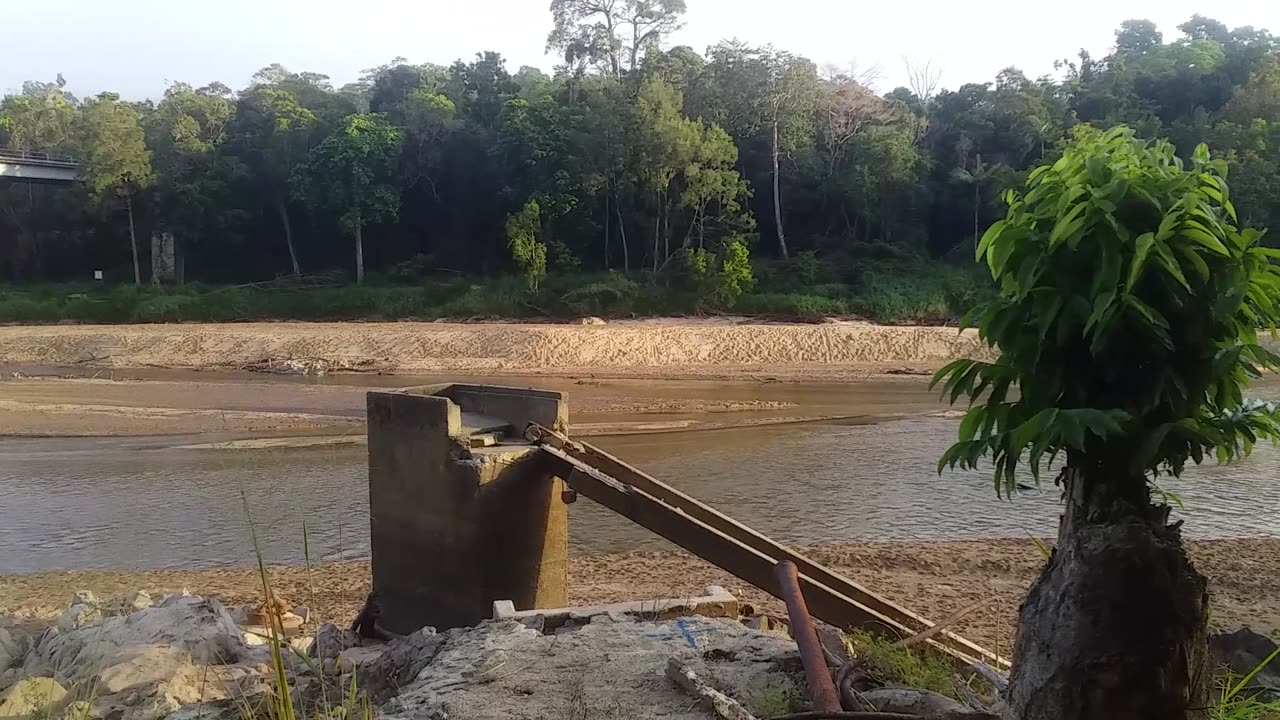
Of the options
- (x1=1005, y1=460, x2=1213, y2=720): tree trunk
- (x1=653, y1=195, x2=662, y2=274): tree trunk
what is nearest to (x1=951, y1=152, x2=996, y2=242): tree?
(x1=653, y1=195, x2=662, y2=274): tree trunk

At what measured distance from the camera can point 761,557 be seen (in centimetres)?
707

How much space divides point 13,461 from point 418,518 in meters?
15.3

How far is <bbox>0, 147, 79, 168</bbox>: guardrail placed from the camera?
53.3 metres

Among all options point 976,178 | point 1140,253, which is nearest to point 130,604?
point 1140,253

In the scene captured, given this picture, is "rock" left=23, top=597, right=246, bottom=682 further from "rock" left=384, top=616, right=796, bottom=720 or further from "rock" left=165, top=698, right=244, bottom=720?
"rock" left=384, top=616, right=796, bottom=720

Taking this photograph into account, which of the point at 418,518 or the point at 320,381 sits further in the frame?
the point at 320,381

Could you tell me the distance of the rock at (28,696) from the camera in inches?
218

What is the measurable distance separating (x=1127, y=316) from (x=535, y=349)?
30.4 m

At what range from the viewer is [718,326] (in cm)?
3766

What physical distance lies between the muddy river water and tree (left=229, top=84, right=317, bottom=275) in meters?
35.0

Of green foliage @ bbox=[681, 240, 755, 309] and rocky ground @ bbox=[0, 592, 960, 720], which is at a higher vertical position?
green foliage @ bbox=[681, 240, 755, 309]

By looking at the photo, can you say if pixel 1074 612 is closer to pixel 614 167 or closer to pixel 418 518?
pixel 418 518

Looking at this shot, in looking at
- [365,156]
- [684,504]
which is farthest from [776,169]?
[684,504]

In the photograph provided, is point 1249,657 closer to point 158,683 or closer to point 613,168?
point 158,683
